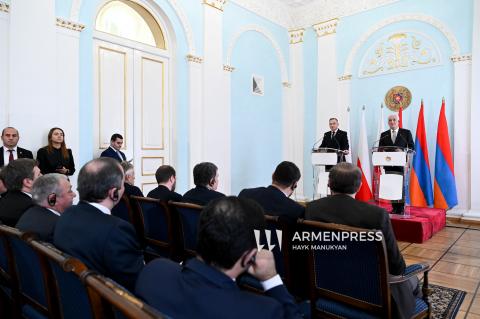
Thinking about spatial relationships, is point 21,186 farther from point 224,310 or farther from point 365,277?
point 365,277

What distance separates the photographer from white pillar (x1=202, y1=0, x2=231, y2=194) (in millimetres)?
5781

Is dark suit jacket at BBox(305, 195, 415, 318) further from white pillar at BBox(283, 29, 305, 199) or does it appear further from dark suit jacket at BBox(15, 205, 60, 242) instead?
white pillar at BBox(283, 29, 305, 199)

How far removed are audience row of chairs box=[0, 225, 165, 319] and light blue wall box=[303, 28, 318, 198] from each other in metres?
6.24

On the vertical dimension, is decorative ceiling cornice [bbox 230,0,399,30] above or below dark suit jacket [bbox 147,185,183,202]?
above

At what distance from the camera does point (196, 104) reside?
567cm

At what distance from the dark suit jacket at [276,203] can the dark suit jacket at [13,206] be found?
1.17 m

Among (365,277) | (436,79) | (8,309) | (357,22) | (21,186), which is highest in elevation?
(357,22)

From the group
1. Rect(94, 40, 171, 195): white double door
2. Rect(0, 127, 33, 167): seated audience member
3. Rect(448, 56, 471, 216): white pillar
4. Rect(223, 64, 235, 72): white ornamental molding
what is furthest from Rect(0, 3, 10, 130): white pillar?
Rect(448, 56, 471, 216): white pillar

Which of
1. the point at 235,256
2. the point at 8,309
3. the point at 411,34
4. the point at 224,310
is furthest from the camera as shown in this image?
the point at 411,34

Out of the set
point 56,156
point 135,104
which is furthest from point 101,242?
point 135,104

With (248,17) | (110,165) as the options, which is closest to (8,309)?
(110,165)

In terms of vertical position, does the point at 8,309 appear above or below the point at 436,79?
below

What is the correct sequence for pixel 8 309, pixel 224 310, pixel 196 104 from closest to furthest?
pixel 224 310 < pixel 8 309 < pixel 196 104

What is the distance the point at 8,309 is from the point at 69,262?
1.38m
